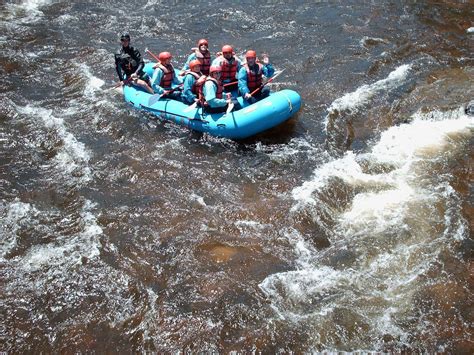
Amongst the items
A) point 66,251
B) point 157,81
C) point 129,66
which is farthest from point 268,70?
point 66,251

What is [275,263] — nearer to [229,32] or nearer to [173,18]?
[229,32]

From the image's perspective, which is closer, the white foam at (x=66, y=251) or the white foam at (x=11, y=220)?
the white foam at (x=66, y=251)

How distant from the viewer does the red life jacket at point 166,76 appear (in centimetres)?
903

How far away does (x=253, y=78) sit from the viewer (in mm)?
8602

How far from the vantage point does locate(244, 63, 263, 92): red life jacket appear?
8.52m

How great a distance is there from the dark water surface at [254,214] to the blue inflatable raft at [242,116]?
0.25 meters

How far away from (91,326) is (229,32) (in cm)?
937

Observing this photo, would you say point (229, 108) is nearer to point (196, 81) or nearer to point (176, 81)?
point (196, 81)

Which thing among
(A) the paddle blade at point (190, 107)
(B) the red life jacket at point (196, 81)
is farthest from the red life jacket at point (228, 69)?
(A) the paddle blade at point (190, 107)

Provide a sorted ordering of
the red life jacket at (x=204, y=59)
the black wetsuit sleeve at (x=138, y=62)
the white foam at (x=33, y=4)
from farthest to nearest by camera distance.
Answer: the white foam at (x=33, y=4) < the black wetsuit sleeve at (x=138, y=62) < the red life jacket at (x=204, y=59)

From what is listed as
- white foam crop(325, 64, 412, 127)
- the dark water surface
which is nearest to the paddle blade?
the dark water surface

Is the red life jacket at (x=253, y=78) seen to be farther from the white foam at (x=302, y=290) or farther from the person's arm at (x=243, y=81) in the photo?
the white foam at (x=302, y=290)

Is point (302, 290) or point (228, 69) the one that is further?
point (228, 69)

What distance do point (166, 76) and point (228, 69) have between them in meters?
1.25
